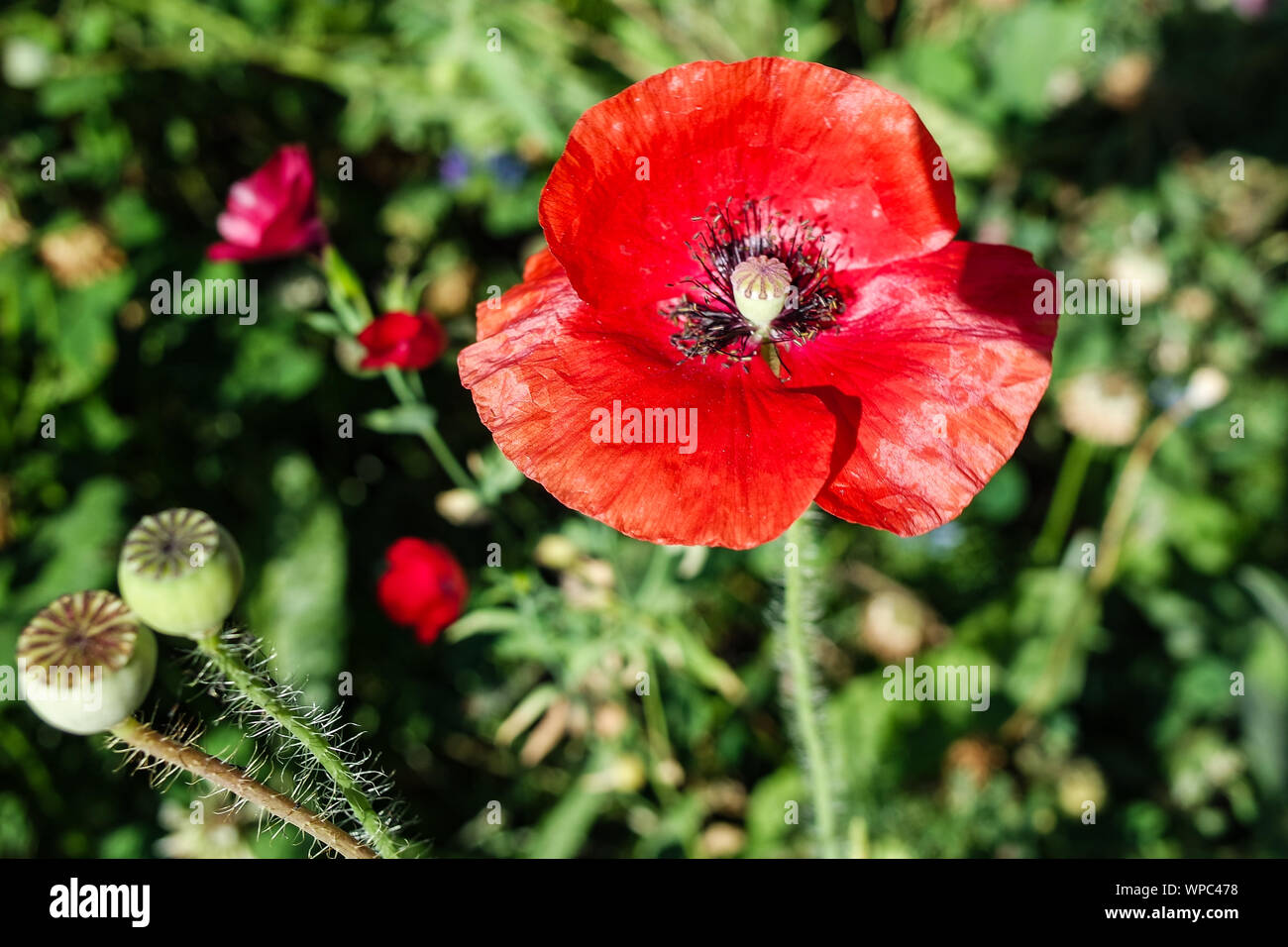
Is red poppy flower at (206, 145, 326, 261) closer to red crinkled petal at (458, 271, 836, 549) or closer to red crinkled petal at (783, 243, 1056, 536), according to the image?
red crinkled petal at (458, 271, 836, 549)

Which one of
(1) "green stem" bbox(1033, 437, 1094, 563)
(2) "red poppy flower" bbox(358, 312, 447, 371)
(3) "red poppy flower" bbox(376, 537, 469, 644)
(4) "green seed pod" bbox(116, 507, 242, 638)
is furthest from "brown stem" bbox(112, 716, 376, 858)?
(1) "green stem" bbox(1033, 437, 1094, 563)

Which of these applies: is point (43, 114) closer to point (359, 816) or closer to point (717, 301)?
point (717, 301)

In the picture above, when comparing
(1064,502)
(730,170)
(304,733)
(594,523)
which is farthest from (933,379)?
(1064,502)

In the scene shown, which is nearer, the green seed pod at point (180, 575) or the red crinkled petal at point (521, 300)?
the green seed pod at point (180, 575)

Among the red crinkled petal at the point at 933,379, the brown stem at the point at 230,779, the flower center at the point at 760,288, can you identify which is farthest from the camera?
the flower center at the point at 760,288

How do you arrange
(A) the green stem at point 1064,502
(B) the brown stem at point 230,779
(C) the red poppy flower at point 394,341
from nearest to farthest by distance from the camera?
(B) the brown stem at point 230,779 < (C) the red poppy flower at point 394,341 < (A) the green stem at point 1064,502

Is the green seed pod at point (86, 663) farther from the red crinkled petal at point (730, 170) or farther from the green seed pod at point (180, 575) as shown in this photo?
the red crinkled petal at point (730, 170)

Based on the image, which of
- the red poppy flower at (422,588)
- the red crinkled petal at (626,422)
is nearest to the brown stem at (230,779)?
the red crinkled petal at (626,422)

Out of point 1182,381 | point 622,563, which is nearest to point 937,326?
point 622,563
